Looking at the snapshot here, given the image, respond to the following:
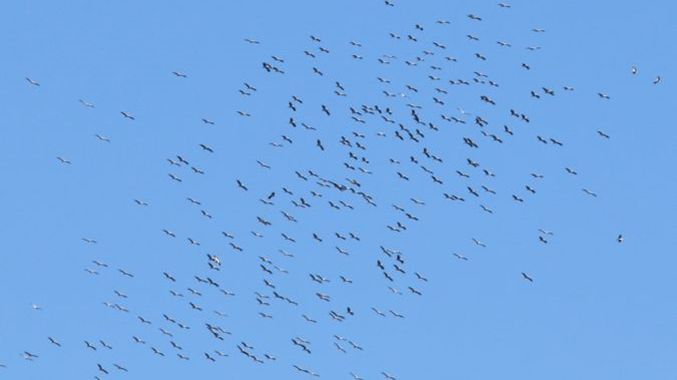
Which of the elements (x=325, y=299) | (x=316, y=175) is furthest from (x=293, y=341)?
(x=316, y=175)

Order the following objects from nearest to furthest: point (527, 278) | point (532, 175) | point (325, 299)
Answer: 1. point (532, 175)
2. point (527, 278)
3. point (325, 299)

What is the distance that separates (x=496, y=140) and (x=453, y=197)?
1486 cm

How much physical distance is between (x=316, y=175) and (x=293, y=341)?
14717mm

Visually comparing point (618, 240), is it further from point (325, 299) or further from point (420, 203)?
point (325, 299)

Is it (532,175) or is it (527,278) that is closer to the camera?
(532,175)

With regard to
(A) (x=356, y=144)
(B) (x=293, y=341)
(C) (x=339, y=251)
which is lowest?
(B) (x=293, y=341)

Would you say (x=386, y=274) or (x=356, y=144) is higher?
(x=356, y=144)

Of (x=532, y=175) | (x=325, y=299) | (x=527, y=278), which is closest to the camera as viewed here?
(x=532, y=175)

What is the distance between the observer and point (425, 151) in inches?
6255

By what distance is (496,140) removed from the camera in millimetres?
148750

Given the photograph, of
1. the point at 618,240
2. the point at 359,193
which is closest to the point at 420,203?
the point at 359,193

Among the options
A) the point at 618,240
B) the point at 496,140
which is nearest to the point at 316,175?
the point at 496,140

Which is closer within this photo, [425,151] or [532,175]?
[532,175]

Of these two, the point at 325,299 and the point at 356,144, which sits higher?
the point at 356,144
